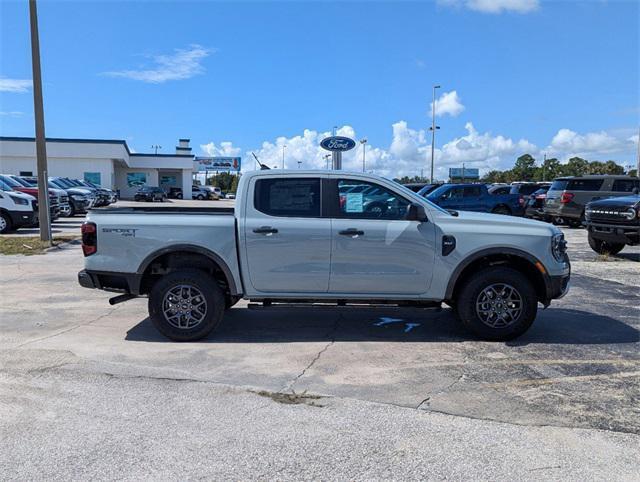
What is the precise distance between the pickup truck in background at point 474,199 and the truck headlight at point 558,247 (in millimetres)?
14482

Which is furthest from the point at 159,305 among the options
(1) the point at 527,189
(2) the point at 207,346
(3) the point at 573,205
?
(1) the point at 527,189

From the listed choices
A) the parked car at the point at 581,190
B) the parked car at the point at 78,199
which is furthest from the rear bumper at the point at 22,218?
the parked car at the point at 581,190

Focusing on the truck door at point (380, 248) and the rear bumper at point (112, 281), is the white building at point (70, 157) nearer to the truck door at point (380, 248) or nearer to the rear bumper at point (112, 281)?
the rear bumper at point (112, 281)

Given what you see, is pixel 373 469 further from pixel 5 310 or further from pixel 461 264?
pixel 5 310

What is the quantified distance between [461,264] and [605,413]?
7.04 ft

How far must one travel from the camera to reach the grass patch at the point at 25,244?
12875 millimetres

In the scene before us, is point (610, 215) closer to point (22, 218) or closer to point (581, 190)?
point (581, 190)

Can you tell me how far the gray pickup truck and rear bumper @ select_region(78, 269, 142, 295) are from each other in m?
0.01

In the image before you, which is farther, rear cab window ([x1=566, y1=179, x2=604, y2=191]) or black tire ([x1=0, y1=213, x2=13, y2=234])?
rear cab window ([x1=566, y1=179, x2=604, y2=191])

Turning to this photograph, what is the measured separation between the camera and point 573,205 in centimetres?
1956

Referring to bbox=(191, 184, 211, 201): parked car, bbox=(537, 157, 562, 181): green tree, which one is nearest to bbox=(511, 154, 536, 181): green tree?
bbox=(537, 157, 562, 181): green tree

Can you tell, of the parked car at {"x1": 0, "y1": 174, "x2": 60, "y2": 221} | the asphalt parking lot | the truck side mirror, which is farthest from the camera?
the parked car at {"x1": 0, "y1": 174, "x2": 60, "y2": 221}

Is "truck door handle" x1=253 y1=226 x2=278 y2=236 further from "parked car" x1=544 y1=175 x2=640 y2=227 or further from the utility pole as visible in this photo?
"parked car" x1=544 y1=175 x2=640 y2=227

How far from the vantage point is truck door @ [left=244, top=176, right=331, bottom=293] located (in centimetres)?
596
